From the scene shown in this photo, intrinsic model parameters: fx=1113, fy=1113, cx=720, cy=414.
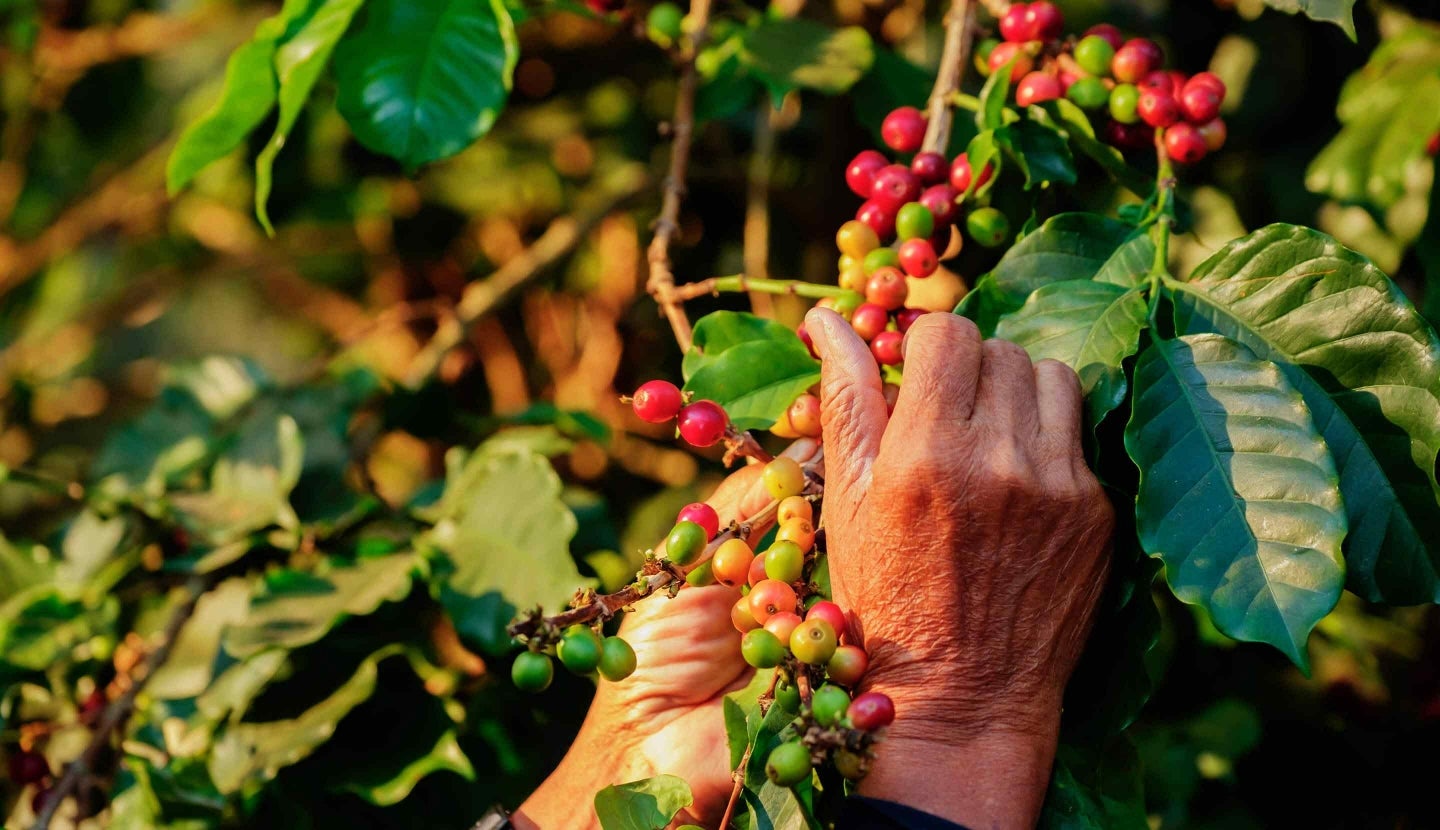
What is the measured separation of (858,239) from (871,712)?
0.58 meters

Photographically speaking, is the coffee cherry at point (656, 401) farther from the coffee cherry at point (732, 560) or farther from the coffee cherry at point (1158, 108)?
the coffee cherry at point (1158, 108)

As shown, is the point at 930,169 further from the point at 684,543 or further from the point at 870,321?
the point at 684,543

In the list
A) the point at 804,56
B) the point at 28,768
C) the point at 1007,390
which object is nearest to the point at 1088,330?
the point at 1007,390

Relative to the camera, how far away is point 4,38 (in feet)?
9.53

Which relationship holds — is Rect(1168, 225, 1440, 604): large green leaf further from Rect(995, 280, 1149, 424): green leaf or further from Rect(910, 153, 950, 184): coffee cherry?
Rect(910, 153, 950, 184): coffee cherry

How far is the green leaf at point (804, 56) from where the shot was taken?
5.28ft

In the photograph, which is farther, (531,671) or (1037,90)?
(1037,90)

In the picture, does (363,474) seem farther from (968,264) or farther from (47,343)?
(47,343)

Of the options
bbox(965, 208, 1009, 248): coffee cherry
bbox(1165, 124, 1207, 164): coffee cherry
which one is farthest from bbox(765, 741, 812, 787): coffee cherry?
bbox(1165, 124, 1207, 164): coffee cherry

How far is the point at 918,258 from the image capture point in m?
1.18

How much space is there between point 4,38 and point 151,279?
0.70m

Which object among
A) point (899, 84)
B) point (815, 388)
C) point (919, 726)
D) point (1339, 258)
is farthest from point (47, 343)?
point (1339, 258)

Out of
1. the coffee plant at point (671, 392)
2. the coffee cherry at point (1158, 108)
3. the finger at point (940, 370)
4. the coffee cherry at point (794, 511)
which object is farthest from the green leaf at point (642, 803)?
the coffee cherry at point (1158, 108)

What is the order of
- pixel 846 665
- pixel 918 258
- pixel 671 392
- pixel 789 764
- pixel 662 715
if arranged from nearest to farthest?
pixel 789 764, pixel 846 665, pixel 671 392, pixel 918 258, pixel 662 715
